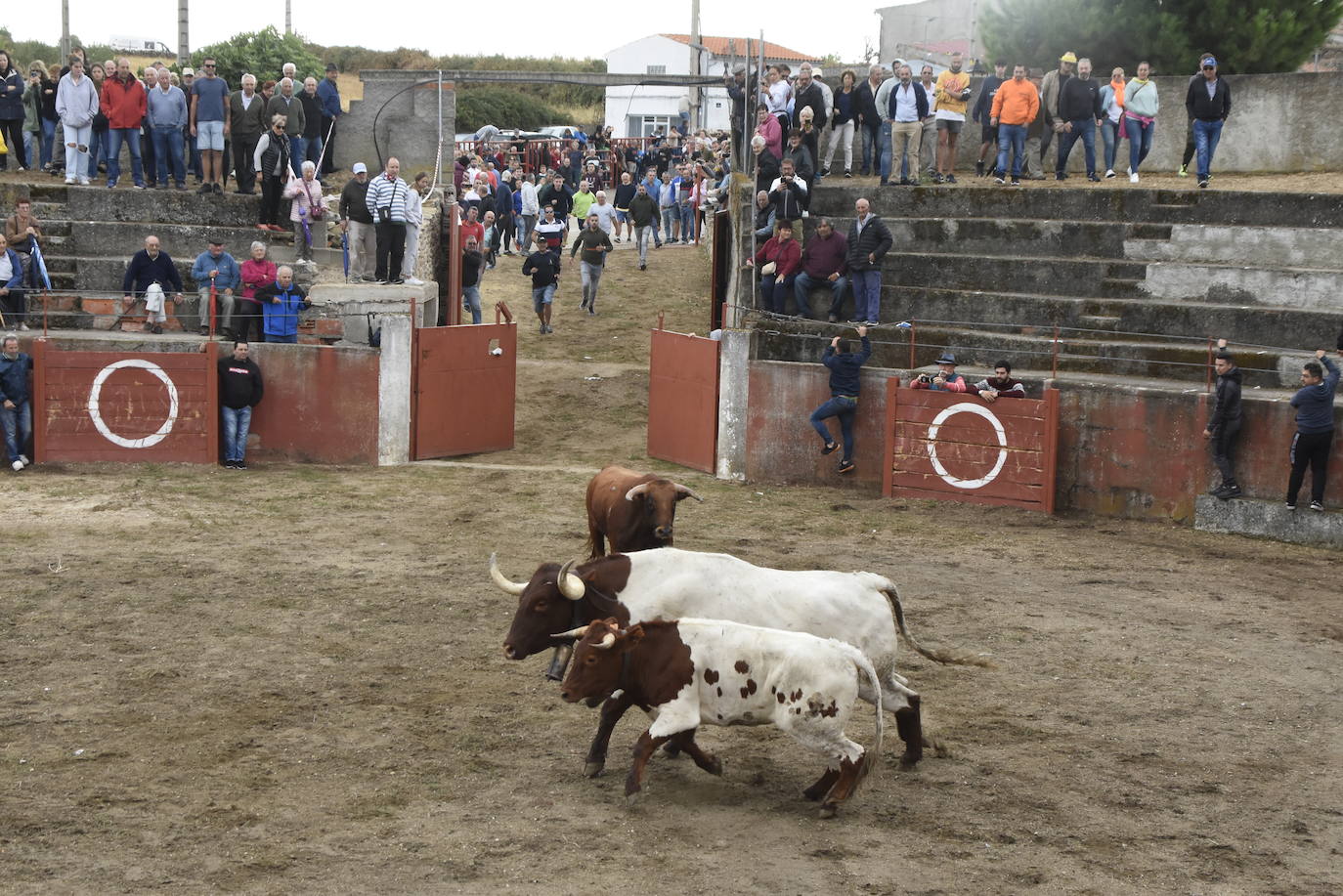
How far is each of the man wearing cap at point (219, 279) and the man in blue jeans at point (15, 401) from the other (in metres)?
2.17

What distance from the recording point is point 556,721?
920 cm

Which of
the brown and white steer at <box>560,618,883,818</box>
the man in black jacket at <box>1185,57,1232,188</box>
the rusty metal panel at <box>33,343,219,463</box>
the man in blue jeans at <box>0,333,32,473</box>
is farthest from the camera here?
the man in black jacket at <box>1185,57,1232,188</box>

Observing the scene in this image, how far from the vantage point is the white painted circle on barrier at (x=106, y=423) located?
17.1 meters

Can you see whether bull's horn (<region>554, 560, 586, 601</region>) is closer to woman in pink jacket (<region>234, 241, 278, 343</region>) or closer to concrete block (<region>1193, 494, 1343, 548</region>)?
concrete block (<region>1193, 494, 1343, 548</region>)

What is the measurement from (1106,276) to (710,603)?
11890mm

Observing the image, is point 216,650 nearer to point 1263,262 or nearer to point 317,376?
point 317,376

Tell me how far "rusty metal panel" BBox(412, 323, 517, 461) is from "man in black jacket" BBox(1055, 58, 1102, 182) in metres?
8.45

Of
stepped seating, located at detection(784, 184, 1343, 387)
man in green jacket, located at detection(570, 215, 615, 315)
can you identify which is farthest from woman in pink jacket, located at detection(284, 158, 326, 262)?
stepped seating, located at detection(784, 184, 1343, 387)

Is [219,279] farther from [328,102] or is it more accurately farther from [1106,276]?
[1106,276]

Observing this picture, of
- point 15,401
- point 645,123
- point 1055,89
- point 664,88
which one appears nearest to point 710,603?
point 15,401

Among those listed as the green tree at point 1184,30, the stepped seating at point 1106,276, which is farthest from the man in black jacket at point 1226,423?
the green tree at point 1184,30

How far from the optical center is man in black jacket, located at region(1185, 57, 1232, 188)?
20.5 m

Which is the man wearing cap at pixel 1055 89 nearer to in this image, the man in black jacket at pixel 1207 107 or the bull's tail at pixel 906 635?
the man in black jacket at pixel 1207 107

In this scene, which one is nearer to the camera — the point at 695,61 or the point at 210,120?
the point at 210,120
